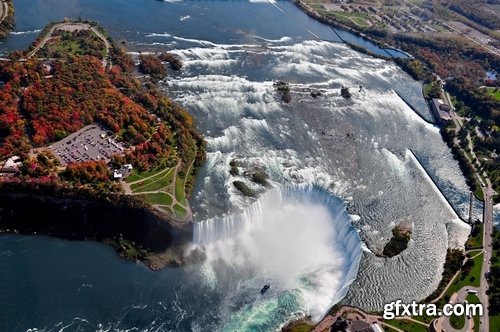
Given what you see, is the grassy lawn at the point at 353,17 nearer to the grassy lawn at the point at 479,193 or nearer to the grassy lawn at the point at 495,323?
the grassy lawn at the point at 479,193

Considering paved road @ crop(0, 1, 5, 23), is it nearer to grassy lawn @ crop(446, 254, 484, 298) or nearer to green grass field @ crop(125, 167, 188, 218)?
green grass field @ crop(125, 167, 188, 218)

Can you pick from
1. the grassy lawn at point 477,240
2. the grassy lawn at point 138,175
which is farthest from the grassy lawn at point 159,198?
the grassy lawn at point 477,240

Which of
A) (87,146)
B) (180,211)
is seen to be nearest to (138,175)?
(180,211)

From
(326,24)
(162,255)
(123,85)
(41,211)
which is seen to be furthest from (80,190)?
(326,24)

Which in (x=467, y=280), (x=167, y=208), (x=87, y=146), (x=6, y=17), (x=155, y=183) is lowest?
(x=167, y=208)

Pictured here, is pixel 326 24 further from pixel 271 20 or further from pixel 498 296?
pixel 498 296

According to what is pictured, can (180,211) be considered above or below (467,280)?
below

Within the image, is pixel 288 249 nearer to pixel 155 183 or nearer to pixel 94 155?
pixel 155 183

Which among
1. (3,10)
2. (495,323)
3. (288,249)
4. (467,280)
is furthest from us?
(3,10)
